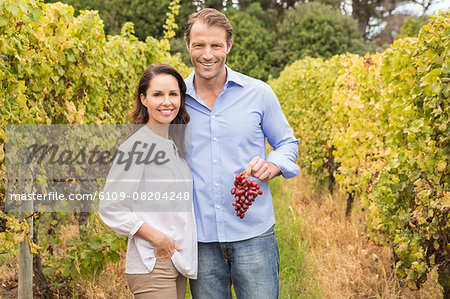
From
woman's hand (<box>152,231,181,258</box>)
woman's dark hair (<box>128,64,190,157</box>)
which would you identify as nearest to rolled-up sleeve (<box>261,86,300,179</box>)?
woman's dark hair (<box>128,64,190,157</box>)

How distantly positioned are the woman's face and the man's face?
14 centimetres

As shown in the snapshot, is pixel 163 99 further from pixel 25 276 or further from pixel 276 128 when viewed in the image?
pixel 25 276

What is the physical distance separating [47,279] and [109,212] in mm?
2265

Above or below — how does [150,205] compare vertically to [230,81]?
below

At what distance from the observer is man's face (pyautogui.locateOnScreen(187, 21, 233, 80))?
2123 mm

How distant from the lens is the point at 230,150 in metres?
2.20

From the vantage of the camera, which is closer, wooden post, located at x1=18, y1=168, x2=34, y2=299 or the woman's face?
the woman's face

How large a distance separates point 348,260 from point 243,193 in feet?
8.17

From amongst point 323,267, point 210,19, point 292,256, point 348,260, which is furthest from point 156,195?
point 292,256

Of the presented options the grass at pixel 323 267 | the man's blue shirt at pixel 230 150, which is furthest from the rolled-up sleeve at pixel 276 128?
the grass at pixel 323 267

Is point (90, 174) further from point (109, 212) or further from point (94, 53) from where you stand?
point (109, 212)

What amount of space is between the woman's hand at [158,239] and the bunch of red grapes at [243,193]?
12.1 inches

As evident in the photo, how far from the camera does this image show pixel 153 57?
5.66 metres

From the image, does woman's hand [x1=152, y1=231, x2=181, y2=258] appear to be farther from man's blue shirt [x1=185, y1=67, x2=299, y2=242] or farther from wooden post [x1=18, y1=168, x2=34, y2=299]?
wooden post [x1=18, y1=168, x2=34, y2=299]
